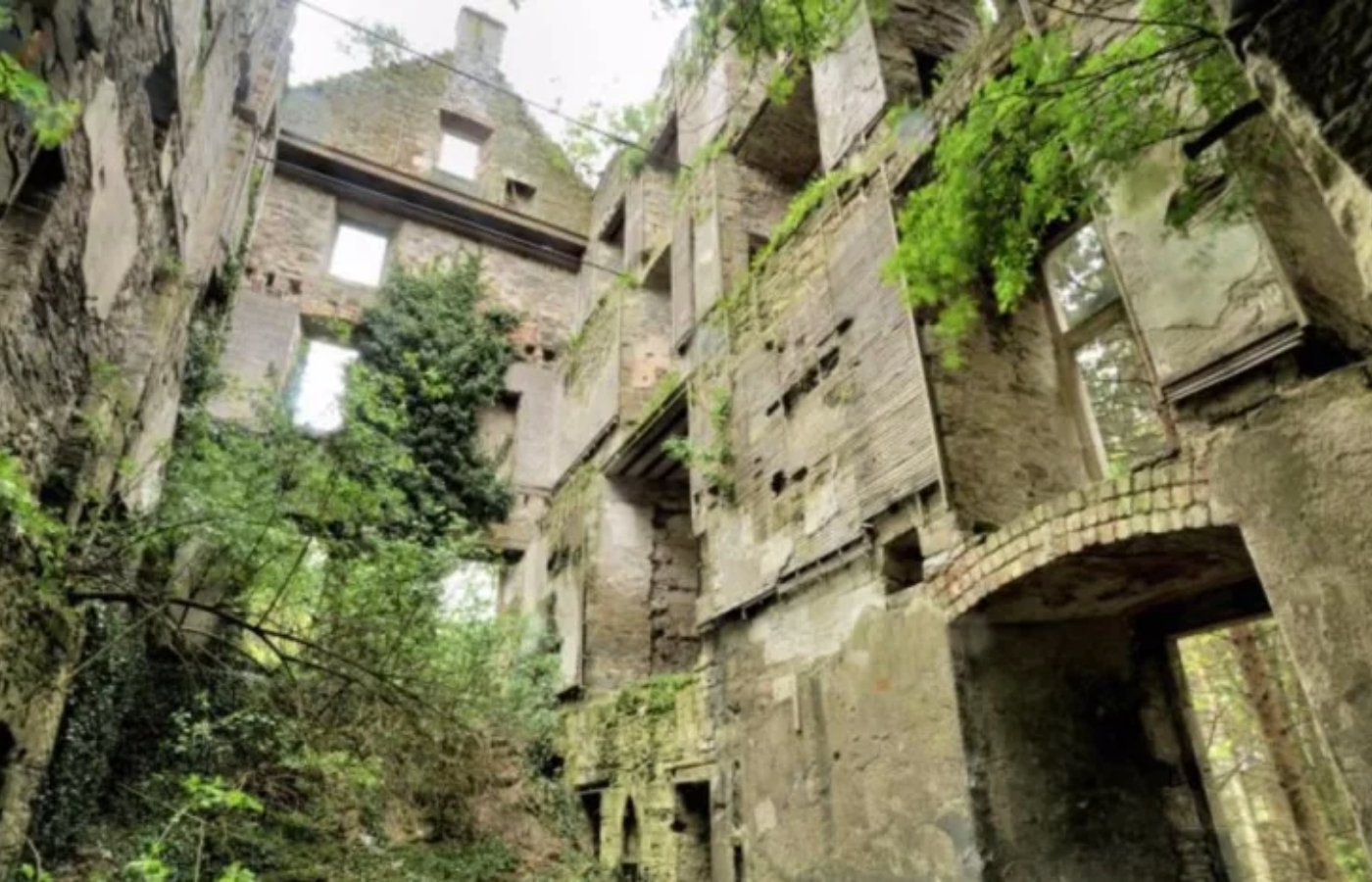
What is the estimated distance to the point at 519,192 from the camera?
16359mm

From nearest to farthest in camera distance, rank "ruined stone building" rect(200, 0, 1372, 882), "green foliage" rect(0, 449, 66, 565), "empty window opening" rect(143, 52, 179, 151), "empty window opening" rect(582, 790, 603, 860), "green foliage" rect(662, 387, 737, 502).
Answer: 1. "green foliage" rect(0, 449, 66, 565)
2. "ruined stone building" rect(200, 0, 1372, 882)
3. "empty window opening" rect(143, 52, 179, 151)
4. "green foliage" rect(662, 387, 737, 502)
5. "empty window opening" rect(582, 790, 603, 860)

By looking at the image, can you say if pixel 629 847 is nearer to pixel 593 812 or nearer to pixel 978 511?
pixel 593 812

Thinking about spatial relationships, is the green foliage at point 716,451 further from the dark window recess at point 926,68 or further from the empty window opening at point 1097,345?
the dark window recess at point 926,68

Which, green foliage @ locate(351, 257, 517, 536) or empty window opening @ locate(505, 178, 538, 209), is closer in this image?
green foliage @ locate(351, 257, 517, 536)

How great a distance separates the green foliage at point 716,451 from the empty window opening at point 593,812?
3.65 m

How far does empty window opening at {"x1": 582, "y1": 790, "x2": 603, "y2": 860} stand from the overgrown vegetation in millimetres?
549

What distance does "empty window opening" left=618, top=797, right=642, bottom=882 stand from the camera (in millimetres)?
7438

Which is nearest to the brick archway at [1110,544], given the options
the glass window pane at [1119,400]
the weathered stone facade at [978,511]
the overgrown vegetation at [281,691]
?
the weathered stone facade at [978,511]

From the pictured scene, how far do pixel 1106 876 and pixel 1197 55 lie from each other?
406 cm

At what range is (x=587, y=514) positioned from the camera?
34.5 feet

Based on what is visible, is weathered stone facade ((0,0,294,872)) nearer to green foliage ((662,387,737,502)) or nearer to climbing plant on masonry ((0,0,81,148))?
climbing plant on masonry ((0,0,81,148))

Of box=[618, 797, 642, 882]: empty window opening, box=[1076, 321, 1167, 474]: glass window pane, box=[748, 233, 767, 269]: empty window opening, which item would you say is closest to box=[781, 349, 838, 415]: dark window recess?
box=[1076, 321, 1167, 474]: glass window pane

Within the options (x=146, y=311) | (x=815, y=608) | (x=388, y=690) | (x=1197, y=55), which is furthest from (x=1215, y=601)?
(x=146, y=311)

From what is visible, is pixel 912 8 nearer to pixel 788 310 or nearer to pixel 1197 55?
pixel 788 310
